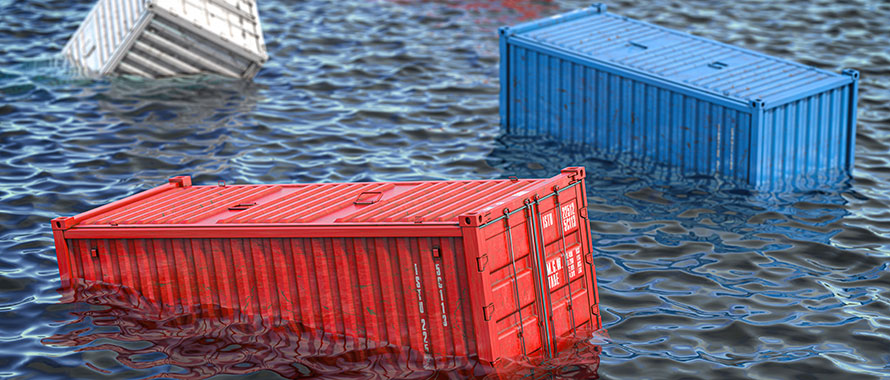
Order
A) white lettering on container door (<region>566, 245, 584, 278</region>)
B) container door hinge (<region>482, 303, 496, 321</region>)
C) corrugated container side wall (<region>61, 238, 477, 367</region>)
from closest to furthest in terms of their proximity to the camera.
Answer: container door hinge (<region>482, 303, 496, 321</region>) < corrugated container side wall (<region>61, 238, 477, 367</region>) < white lettering on container door (<region>566, 245, 584, 278</region>)

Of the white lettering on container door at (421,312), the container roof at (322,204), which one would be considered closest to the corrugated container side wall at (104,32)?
the container roof at (322,204)

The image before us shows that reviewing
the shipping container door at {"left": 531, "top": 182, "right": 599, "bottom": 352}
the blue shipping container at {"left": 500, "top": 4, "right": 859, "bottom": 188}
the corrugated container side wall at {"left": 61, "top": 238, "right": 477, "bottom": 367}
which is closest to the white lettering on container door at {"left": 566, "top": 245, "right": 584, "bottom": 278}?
the shipping container door at {"left": 531, "top": 182, "right": 599, "bottom": 352}

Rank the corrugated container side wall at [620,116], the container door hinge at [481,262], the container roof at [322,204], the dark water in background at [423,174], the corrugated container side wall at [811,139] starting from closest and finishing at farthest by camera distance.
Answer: the container door hinge at [481,262] < the container roof at [322,204] < the dark water in background at [423,174] < the corrugated container side wall at [811,139] < the corrugated container side wall at [620,116]

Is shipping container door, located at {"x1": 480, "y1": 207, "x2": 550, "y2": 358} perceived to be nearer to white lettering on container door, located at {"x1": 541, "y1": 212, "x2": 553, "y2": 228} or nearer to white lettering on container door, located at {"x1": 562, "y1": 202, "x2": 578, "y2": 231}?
white lettering on container door, located at {"x1": 541, "y1": 212, "x2": 553, "y2": 228}

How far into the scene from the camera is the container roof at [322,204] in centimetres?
1021

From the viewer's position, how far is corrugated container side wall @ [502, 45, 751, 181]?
1588 cm

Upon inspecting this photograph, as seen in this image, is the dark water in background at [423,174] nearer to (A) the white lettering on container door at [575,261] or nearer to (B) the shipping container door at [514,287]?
(B) the shipping container door at [514,287]

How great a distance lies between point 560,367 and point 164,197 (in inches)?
240

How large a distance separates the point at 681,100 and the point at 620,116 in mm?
1466

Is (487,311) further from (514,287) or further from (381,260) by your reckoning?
(381,260)

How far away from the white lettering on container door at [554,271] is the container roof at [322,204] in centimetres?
91

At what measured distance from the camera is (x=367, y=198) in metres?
11.0

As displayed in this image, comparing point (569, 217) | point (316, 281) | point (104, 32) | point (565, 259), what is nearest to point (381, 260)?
point (316, 281)

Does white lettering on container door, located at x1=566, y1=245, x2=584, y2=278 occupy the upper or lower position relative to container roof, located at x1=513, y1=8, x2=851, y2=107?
lower
